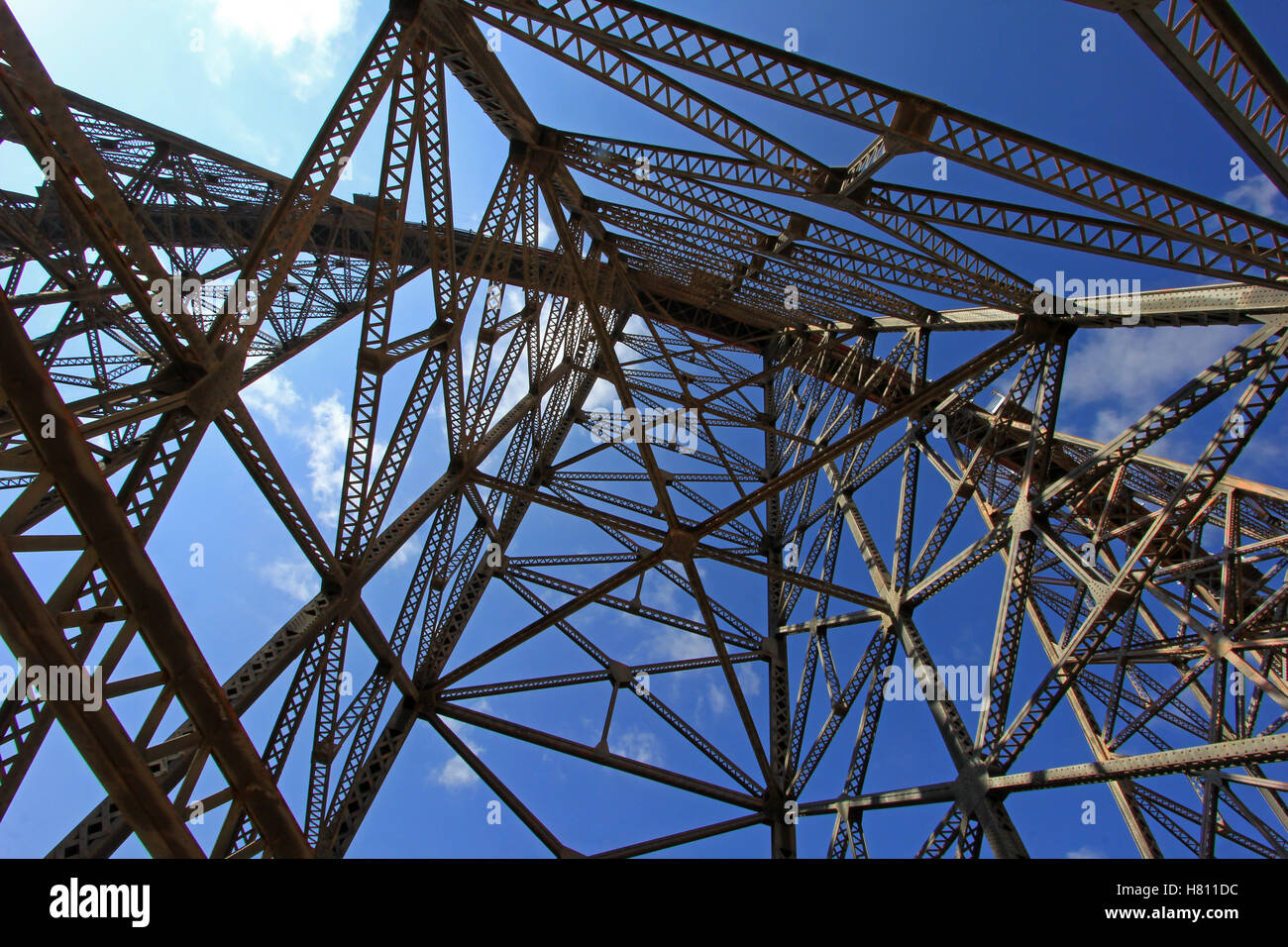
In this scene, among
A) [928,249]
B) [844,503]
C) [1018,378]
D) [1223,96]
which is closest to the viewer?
[1223,96]

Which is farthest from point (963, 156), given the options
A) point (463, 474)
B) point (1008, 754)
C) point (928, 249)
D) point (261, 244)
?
point (463, 474)

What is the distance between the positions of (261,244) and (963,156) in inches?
242

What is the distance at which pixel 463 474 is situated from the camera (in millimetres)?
11109

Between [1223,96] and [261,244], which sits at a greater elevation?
[261,244]

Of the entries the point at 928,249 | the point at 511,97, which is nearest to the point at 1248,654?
the point at 928,249

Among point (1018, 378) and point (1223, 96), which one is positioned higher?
point (1018, 378)

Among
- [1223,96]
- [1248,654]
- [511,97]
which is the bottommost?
[1248,654]

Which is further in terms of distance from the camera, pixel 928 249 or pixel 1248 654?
pixel 1248 654
